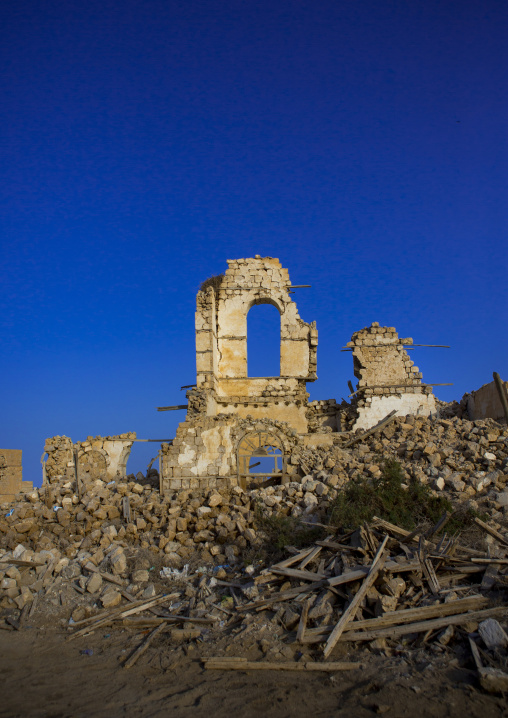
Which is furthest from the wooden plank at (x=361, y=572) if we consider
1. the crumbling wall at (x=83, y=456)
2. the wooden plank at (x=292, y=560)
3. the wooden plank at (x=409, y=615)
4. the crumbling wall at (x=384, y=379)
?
the crumbling wall at (x=83, y=456)

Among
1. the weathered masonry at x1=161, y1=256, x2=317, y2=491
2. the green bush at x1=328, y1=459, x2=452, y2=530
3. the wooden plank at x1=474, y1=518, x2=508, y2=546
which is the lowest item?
the wooden plank at x1=474, y1=518, x2=508, y2=546

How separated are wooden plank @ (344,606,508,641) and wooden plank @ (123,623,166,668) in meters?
2.54

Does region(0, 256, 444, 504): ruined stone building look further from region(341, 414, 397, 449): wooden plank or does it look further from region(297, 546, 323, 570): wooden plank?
region(297, 546, 323, 570): wooden plank

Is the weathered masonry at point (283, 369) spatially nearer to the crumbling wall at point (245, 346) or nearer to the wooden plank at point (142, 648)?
the crumbling wall at point (245, 346)

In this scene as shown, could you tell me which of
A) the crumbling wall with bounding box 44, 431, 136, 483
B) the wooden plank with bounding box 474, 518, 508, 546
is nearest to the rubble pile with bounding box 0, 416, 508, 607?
the wooden plank with bounding box 474, 518, 508, 546

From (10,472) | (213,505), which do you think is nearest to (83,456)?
(10,472)

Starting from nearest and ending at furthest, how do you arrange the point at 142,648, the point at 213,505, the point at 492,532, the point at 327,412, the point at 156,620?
the point at 142,648 → the point at 156,620 → the point at 492,532 → the point at 213,505 → the point at 327,412

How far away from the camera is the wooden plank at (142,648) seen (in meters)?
5.75

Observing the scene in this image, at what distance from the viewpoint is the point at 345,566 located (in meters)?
6.71

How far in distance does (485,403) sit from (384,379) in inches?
132

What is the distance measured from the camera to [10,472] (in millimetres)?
16906

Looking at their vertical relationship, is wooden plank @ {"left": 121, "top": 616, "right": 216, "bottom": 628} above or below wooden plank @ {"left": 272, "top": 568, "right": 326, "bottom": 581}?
below

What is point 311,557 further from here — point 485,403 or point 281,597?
point 485,403

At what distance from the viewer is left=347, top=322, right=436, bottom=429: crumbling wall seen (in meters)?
16.8
